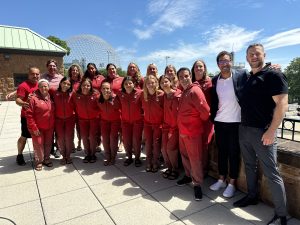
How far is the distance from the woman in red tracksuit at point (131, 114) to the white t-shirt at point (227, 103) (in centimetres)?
150

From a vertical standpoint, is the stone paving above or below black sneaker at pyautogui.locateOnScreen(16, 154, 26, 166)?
below

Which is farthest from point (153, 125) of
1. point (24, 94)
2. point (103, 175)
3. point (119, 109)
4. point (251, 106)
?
point (24, 94)

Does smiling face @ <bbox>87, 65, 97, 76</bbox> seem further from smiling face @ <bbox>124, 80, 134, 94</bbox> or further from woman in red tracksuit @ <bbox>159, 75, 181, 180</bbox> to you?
woman in red tracksuit @ <bbox>159, 75, 181, 180</bbox>

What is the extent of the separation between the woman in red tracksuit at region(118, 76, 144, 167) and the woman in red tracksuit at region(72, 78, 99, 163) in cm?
62

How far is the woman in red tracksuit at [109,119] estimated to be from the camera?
14.4 ft

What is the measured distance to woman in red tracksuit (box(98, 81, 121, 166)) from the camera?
14.4 feet

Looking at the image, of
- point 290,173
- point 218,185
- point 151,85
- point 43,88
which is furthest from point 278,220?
point 43,88

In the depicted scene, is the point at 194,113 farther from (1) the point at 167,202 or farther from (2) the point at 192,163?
(1) the point at 167,202

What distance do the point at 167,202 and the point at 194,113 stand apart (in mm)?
1254

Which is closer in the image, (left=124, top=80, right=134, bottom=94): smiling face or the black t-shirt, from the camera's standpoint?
the black t-shirt

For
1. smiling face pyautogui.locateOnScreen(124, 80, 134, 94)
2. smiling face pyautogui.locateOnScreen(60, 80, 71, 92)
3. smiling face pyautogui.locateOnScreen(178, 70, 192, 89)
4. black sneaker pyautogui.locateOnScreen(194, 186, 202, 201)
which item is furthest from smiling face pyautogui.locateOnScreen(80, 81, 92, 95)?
black sneaker pyautogui.locateOnScreen(194, 186, 202, 201)

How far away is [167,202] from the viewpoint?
316cm

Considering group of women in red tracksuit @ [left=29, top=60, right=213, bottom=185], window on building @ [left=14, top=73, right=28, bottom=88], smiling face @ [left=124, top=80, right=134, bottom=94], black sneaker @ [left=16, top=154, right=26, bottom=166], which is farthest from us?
window on building @ [left=14, top=73, right=28, bottom=88]

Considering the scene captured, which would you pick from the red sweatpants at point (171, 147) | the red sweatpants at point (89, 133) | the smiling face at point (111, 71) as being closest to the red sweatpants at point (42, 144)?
the red sweatpants at point (89, 133)
